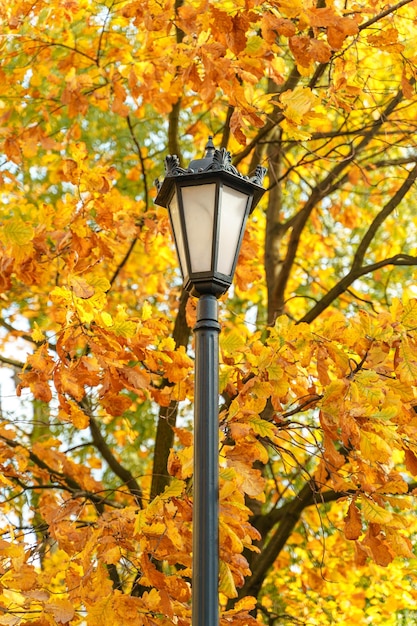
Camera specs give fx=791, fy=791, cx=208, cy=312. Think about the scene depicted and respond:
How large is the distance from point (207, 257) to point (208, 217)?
0.49ft

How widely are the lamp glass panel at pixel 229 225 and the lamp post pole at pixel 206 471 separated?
0.14 meters

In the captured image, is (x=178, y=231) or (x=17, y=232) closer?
(x=178, y=231)

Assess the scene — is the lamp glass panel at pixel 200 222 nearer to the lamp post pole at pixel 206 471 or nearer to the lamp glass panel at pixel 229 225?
the lamp glass panel at pixel 229 225

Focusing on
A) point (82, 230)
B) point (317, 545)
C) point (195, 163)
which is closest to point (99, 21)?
point (82, 230)

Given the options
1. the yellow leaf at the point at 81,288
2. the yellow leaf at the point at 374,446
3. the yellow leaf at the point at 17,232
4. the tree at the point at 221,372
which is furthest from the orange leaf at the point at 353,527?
the yellow leaf at the point at 17,232

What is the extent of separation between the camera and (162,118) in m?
7.83

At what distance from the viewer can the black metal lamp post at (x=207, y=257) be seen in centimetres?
274

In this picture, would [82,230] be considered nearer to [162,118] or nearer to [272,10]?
[272,10]

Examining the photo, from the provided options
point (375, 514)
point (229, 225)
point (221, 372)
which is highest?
point (229, 225)

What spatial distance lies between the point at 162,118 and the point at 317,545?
4.33 m

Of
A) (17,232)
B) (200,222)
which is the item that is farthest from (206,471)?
(17,232)

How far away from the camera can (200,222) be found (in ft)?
9.53

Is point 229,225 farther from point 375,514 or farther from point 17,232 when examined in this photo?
point 375,514

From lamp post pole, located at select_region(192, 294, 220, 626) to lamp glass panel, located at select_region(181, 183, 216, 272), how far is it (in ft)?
0.46
